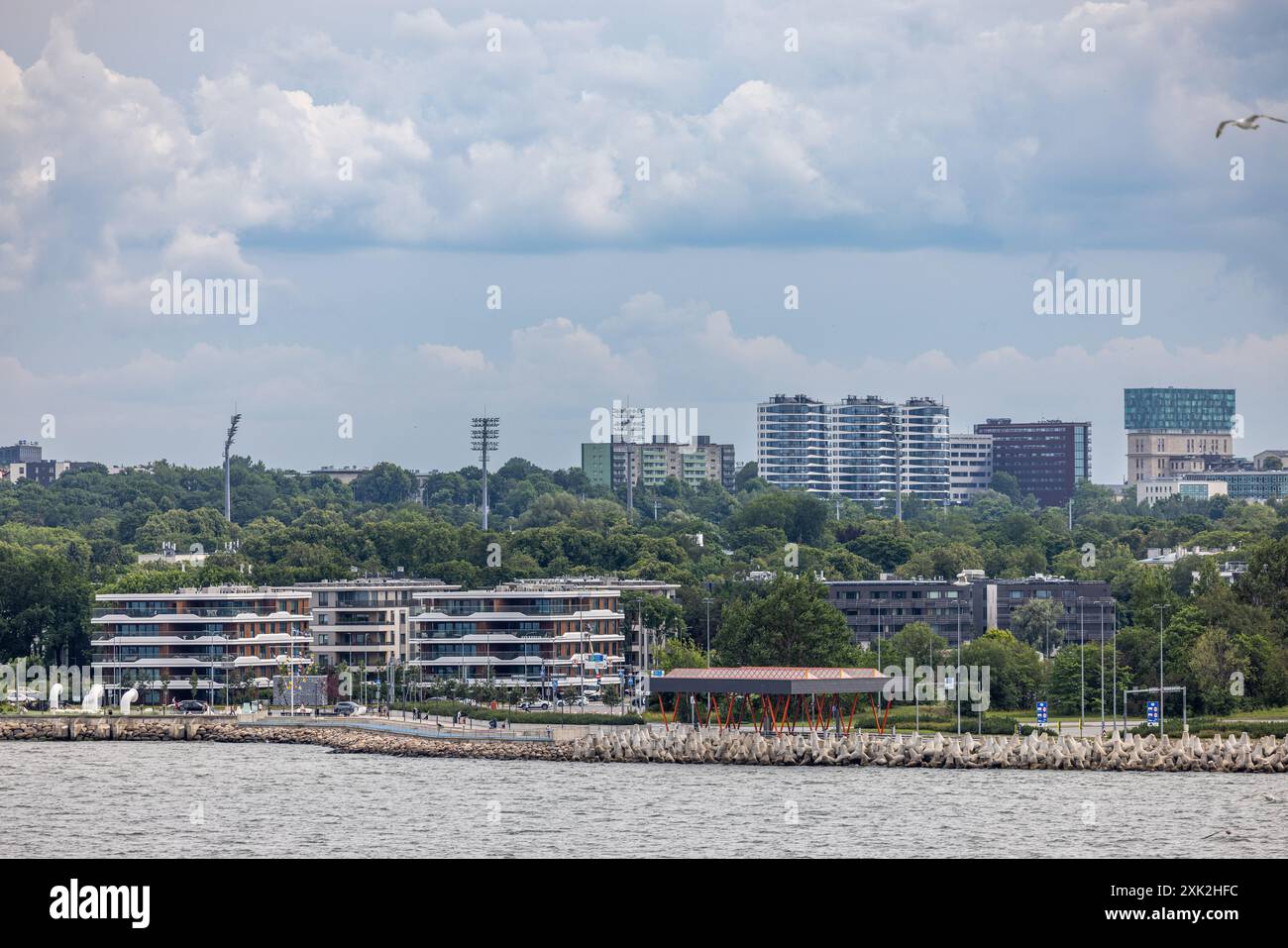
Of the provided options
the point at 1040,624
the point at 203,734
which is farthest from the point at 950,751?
the point at 1040,624

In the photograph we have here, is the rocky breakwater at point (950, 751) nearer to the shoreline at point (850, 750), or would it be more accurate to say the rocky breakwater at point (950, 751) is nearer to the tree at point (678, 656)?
the shoreline at point (850, 750)

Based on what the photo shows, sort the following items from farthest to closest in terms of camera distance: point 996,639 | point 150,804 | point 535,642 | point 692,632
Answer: point 692,632, point 535,642, point 996,639, point 150,804

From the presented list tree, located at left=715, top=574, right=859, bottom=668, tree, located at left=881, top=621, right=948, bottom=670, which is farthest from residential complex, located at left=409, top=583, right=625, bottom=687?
tree, located at left=881, top=621, right=948, bottom=670

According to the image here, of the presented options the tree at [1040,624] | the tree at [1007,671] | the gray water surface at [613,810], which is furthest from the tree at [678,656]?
the gray water surface at [613,810]

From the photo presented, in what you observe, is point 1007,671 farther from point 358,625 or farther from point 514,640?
point 358,625

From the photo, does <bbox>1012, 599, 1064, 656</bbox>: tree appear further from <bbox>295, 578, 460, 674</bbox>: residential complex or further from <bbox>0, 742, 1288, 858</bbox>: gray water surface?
<bbox>0, 742, 1288, 858</bbox>: gray water surface
